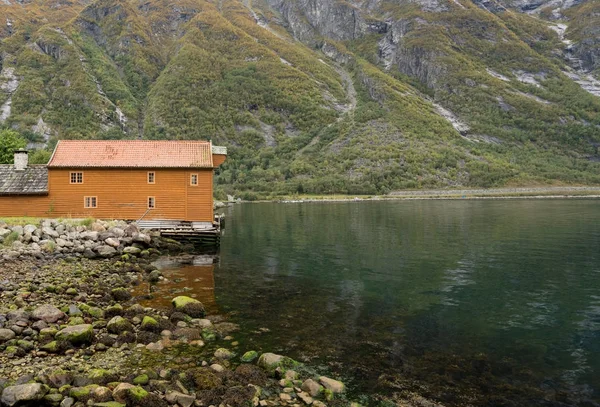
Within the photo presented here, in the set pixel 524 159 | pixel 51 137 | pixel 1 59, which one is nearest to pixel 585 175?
pixel 524 159

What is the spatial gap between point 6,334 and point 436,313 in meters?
14.6

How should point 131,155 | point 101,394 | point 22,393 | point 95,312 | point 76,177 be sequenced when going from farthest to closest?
1. point 131,155
2. point 76,177
3. point 95,312
4. point 101,394
5. point 22,393

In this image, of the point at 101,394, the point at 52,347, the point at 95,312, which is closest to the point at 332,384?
the point at 101,394

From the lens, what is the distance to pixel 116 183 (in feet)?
116

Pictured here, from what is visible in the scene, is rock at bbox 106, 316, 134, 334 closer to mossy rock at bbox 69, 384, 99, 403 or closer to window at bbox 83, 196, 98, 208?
mossy rock at bbox 69, 384, 99, 403

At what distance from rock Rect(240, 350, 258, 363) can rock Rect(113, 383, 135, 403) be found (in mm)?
3308

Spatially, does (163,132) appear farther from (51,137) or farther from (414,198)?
(414,198)

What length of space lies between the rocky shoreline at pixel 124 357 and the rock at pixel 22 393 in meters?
0.02

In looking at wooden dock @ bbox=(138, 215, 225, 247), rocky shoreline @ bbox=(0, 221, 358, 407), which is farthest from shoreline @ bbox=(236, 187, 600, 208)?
rocky shoreline @ bbox=(0, 221, 358, 407)

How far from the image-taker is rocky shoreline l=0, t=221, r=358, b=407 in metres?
9.48

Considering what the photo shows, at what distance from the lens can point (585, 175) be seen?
16300 centimetres

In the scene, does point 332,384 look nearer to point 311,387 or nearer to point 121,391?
point 311,387

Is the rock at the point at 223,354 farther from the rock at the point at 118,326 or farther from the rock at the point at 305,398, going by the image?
the rock at the point at 118,326

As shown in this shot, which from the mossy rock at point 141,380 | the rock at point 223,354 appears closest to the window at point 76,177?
the rock at point 223,354
